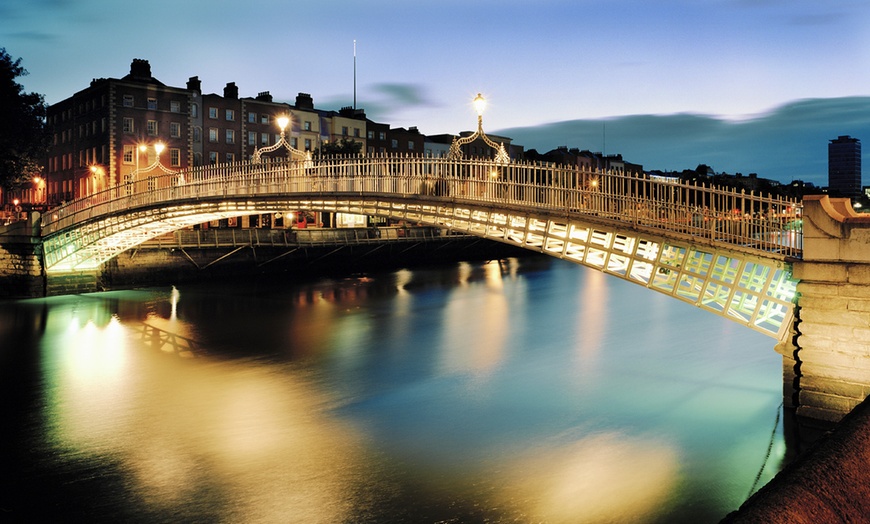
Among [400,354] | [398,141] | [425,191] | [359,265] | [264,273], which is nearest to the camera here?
[425,191]

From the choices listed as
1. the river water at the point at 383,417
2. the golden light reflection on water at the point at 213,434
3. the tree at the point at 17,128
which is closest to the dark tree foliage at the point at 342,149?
the tree at the point at 17,128

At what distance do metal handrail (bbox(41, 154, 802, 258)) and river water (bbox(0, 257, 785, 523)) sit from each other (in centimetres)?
343

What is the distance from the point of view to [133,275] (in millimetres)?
35062

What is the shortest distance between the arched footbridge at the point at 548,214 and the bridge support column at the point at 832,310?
1.30 ft

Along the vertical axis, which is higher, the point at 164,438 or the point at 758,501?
the point at 758,501

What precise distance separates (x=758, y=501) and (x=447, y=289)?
32.8 meters

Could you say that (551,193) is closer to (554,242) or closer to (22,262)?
(554,242)

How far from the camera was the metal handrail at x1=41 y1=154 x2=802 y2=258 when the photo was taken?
39.1ft

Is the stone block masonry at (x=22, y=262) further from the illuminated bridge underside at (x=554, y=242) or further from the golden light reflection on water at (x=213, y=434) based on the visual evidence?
the golden light reflection on water at (x=213, y=434)

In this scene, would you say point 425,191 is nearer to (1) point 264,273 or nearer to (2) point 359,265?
(1) point 264,273

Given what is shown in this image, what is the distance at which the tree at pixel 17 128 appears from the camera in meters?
35.8

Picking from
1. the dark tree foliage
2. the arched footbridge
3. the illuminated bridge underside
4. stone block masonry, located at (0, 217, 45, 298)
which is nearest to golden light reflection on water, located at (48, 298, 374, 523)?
the illuminated bridge underside

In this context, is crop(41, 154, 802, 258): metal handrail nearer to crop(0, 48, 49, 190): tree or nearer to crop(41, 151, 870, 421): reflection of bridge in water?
crop(41, 151, 870, 421): reflection of bridge in water

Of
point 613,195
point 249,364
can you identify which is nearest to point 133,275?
point 249,364
